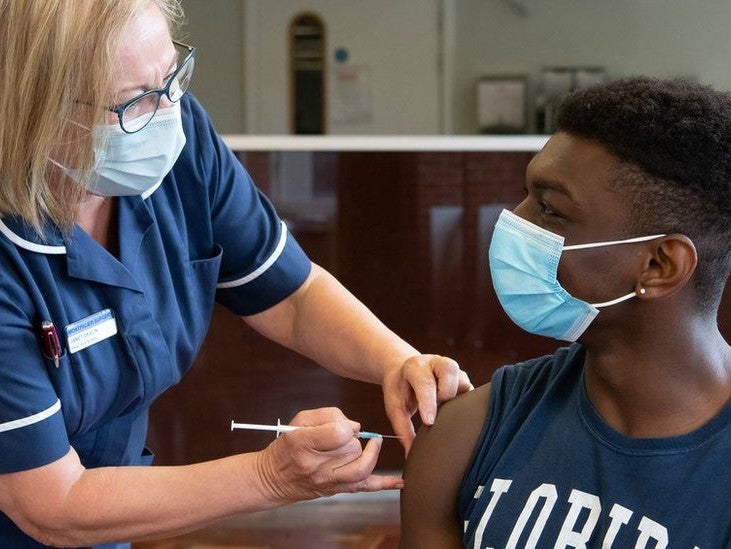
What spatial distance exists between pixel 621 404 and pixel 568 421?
0.08 meters

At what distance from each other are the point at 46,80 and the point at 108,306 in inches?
14.2

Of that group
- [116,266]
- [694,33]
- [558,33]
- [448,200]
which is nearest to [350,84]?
[558,33]

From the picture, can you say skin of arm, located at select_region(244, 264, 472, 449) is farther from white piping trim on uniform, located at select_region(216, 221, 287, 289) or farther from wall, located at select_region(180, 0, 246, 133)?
wall, located at select_region(180, 0, 246, 133)

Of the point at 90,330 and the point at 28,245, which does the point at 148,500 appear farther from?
the point at 28,245

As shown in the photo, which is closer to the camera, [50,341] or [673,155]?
[673,155]

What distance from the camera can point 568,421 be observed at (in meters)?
1.36

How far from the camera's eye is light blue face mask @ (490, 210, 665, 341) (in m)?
1.29

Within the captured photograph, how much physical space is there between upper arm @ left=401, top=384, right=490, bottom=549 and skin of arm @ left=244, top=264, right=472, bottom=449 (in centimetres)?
3

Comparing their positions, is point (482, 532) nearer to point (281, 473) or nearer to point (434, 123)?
point (281, 473)

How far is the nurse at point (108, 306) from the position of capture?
4.49 feet

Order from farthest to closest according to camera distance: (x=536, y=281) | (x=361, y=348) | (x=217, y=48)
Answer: (x=217, y=48) → (x=361, y=348) → (x=536, y=281)

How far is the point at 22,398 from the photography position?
138 cm

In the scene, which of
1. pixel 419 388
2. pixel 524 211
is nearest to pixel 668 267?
pixel 524 211

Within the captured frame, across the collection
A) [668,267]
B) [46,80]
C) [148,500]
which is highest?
[46,80]
